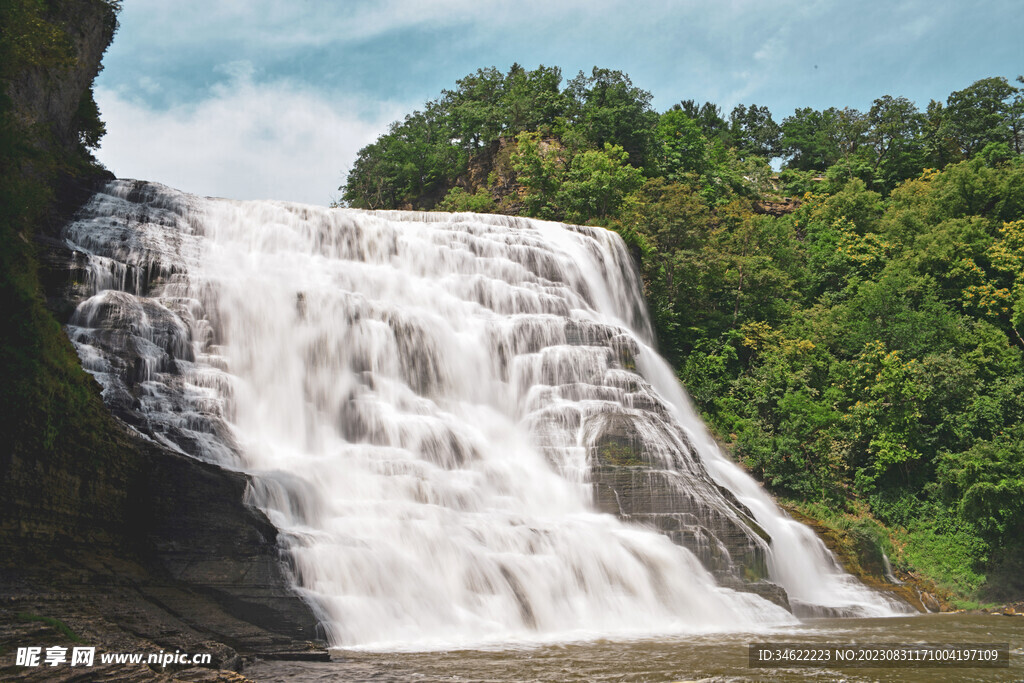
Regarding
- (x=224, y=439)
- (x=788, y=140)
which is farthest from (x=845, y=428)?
(x=788, y=140)

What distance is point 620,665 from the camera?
10391 mm

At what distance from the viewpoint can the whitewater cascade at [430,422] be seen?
569 inches

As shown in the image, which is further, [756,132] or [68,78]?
[756,132]

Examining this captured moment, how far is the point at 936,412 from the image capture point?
27.1 metres

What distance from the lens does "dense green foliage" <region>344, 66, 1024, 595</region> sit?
84.6ft

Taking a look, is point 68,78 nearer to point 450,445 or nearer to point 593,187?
point 450,445

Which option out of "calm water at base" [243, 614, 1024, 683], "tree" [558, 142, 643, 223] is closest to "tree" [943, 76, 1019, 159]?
"tree" [558, 142, 643, 223]

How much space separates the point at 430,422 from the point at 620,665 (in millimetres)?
10951

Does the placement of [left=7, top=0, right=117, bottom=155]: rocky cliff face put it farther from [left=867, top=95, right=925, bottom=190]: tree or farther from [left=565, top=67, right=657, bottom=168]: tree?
[left=867, top=95, right=925, bottom=190]: tree

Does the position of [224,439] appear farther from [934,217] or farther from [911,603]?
[934,217]

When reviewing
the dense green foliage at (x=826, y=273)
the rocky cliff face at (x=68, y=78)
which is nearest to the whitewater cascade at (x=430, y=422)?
the rocky cliff face at (x=68, y=78)

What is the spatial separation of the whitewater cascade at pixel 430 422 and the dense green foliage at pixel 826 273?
5.28 meters

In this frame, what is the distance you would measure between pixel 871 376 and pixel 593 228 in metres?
12.7

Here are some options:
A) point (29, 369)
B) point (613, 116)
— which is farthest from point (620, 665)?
point (613, 116)
